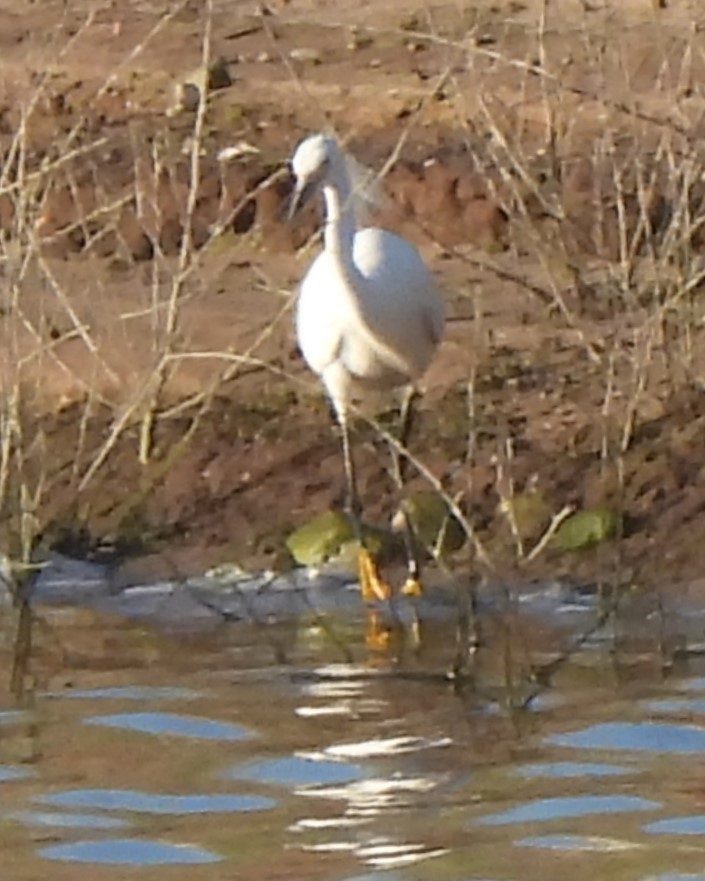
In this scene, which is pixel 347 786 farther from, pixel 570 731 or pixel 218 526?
pixel 218 526

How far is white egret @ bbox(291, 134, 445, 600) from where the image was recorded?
9594mm

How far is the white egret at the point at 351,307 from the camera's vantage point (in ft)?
31.5

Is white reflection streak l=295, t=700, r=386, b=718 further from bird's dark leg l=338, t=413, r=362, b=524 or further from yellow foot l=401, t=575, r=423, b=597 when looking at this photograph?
bird's dark leg l=338, t=413, r=362, b=524

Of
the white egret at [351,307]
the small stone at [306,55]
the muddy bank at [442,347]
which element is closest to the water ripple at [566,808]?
the muddy bank at [442,347]

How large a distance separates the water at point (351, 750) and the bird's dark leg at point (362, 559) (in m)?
0.12

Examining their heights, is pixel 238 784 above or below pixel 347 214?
below

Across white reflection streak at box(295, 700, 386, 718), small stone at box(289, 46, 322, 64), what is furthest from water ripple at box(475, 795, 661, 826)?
small stone at box(289, 46, 322, 64)

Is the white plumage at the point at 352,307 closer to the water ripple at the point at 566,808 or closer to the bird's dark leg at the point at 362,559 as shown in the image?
the bird's dark leg at the point at 362,559

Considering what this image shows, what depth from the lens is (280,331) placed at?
11242 mm

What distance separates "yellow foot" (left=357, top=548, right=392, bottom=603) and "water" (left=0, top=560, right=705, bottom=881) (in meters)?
0.28

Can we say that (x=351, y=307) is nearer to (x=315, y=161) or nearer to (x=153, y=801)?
(x=315, y=161)

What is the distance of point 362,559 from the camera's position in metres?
8.68

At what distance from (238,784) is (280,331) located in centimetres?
482

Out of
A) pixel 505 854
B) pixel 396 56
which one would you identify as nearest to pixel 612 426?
pixel 505 854
